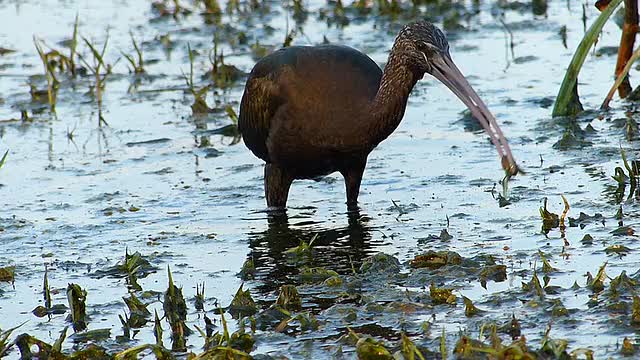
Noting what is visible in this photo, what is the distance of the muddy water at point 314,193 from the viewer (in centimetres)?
548

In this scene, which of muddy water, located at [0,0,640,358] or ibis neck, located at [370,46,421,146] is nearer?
muddy water, located at [0,0,640,358]

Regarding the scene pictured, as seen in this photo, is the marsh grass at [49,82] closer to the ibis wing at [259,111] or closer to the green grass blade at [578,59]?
the ibis wing at [259,111]

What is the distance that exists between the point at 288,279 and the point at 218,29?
625 centimetres

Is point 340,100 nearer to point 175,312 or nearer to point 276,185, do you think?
point 276,185

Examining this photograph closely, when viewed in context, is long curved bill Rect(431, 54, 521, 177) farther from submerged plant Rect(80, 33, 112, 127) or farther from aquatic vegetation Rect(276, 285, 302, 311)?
submerged plant Rect(80, 33, 112, 127)

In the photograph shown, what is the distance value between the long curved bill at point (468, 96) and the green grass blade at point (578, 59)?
1.84m

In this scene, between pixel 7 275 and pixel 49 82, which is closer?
pixel 7 275

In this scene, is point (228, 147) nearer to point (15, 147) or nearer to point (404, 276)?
point (15, 147)

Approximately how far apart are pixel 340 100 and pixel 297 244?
2.63 ft

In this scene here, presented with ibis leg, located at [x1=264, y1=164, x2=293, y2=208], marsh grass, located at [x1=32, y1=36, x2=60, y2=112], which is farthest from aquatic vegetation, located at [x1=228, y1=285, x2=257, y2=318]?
marsh grass, located at [x1=32, y1=36, x2=60, y2=112]

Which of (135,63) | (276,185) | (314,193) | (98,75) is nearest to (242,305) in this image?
(276,185)

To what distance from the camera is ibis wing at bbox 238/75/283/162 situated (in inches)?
273

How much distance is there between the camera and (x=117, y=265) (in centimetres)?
618

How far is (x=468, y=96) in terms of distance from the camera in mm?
6105
